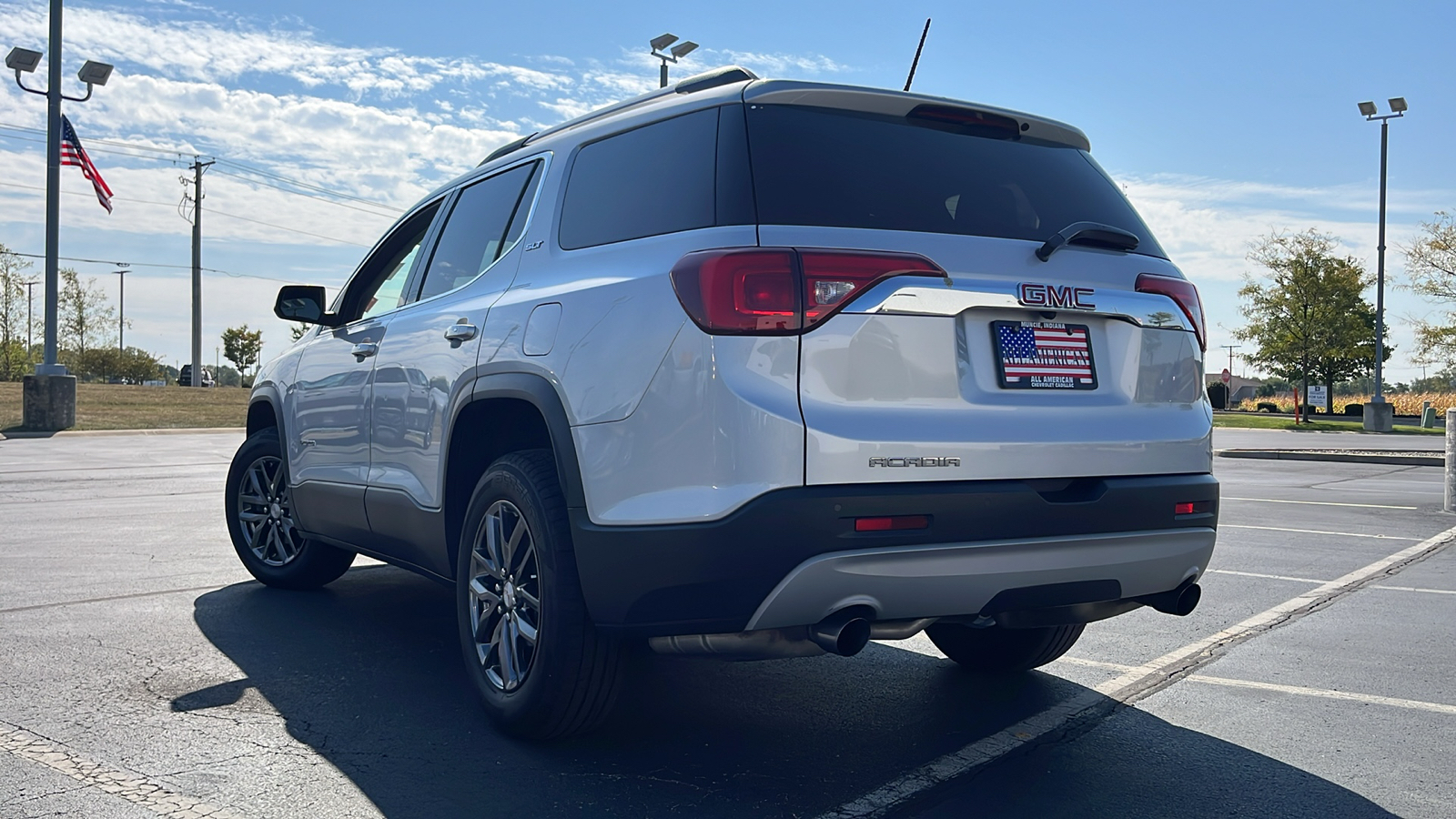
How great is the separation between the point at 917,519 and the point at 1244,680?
88.1 inches

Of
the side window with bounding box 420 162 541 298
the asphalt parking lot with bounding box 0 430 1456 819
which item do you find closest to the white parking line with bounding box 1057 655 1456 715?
the asphalt parking lot with bounding box 0 430 1456 819

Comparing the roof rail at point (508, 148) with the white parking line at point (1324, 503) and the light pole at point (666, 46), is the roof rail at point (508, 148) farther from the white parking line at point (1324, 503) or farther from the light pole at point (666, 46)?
the light pole at point (666, 46)

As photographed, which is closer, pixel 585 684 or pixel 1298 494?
pixel 585 684

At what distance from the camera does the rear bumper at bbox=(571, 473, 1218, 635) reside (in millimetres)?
3064

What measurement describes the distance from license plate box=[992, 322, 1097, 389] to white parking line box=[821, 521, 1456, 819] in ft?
3.71

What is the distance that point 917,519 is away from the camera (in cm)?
317

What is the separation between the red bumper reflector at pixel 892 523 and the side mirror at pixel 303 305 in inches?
134

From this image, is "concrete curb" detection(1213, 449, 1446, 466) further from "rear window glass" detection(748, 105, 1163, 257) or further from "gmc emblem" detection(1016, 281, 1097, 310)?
"gmc emblem" detection(1016, 281, 1097, 310)

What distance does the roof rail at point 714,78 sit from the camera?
373 centimetres

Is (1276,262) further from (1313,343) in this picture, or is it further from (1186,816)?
(1186,816)

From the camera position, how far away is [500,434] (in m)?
4.20

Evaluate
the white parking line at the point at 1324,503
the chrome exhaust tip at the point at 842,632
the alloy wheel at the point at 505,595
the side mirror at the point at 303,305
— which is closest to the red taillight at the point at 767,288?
the chrome exhaust tip at the point at 842,632

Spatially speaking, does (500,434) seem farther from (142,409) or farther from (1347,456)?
(142,409)

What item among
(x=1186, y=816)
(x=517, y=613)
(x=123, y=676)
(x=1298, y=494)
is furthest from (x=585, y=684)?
(x=1298, y=494)
